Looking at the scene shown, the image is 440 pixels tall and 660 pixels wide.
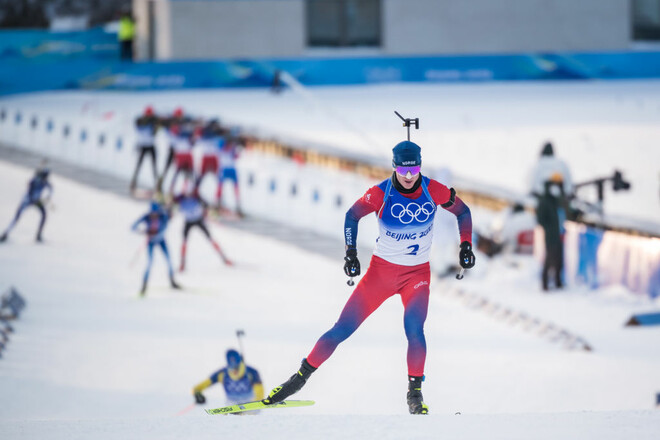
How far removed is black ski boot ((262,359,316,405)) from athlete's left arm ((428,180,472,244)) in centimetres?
140

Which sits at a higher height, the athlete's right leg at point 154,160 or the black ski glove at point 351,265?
the black ski glove at point 351,265

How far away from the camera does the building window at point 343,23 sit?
31328 mm

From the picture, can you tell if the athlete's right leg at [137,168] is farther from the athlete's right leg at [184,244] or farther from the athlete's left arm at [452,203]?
the athlete's left arm at [452,203]

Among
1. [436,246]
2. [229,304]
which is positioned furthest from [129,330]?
[436,246]

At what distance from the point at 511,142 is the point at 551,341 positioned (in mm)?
9360

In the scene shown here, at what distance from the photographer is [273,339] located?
45.4ft

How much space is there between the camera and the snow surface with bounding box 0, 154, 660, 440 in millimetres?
11852

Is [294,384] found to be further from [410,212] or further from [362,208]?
[410,212]

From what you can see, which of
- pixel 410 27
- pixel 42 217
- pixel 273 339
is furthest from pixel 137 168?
pixel 410 27

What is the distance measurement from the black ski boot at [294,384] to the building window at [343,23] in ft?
79.8

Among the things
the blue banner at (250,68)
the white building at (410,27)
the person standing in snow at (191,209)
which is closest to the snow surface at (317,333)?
the person standing in snow at (191,209)

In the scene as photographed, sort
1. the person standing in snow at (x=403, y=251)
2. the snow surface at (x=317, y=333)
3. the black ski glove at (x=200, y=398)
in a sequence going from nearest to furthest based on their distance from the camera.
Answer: the person standing in snow at (x=403, y=251)
the snow surface at (x=317, y=333)
the black ski glove at (x=200, y=398)

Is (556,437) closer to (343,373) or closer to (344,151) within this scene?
(343,373)

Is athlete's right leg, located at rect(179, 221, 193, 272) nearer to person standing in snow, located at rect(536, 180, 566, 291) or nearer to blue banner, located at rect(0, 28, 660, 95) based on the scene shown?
person standing in snow, located at rect(536, 180, 566, 291)
